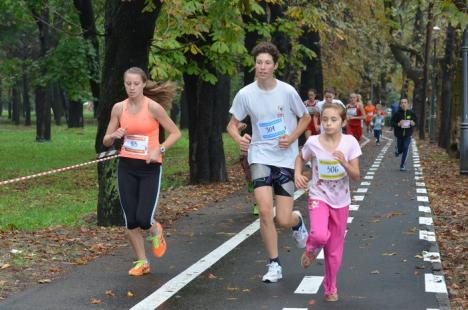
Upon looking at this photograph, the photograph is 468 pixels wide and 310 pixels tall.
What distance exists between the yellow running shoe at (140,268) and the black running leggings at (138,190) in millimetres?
328

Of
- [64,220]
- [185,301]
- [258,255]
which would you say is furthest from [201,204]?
[185,301]

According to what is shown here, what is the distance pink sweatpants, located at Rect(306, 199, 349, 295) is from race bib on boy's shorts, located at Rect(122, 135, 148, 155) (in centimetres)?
181

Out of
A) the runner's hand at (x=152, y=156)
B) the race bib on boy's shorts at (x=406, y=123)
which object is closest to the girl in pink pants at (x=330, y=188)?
the runner's hand at (x=152, y=156)

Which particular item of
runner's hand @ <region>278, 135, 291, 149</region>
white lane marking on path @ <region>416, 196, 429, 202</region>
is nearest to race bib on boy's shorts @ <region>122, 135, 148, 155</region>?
runner's hand @ <region>278, 135, 291, 149</region>

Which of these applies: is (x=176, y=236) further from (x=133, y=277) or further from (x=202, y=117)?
(x=202, y=117)

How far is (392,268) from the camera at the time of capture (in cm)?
867

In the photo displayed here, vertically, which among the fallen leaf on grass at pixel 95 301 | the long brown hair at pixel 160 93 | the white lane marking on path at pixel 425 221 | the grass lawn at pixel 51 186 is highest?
the long brown hair at pixel 160 93

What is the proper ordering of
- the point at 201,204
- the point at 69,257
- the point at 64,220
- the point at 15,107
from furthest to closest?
the point at 15,107, the point at 201,204, the point at 64,220, the point at 69,257

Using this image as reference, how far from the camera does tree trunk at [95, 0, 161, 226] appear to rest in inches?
445

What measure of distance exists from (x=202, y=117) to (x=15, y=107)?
61.2 m

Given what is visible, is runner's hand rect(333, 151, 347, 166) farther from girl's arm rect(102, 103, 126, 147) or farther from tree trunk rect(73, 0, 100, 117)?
tree trunk rect(73, 0, 100, 117)

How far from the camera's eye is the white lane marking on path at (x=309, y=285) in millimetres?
7555

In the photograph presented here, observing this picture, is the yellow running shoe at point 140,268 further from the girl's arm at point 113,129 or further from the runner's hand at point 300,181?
the runner's hand at point 300,181

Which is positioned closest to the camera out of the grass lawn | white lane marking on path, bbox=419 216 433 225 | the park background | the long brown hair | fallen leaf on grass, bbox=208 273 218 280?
fallen leaf on grass, bbox=208 273 218 280
